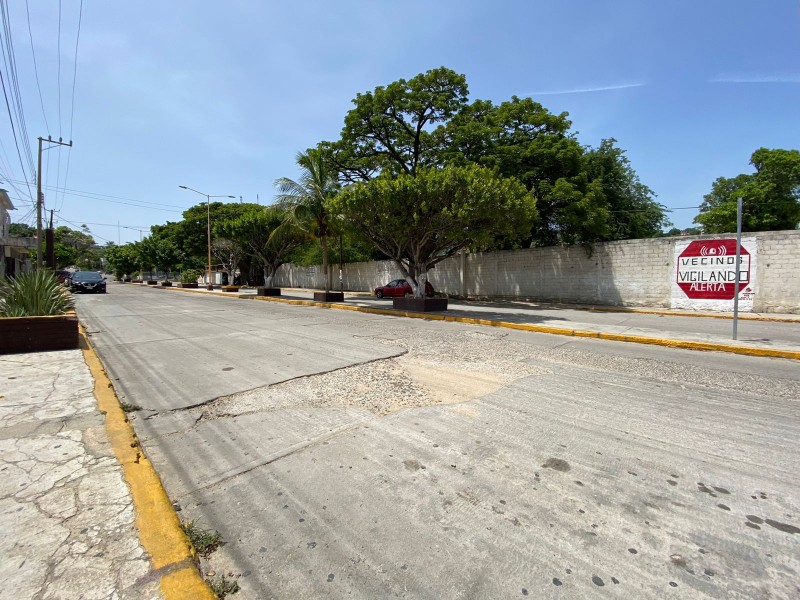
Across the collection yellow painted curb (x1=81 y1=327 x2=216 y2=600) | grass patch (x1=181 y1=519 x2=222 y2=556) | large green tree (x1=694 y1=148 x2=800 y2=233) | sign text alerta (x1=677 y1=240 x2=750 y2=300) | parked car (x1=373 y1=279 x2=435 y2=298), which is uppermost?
large green tree (x1=694 y1=148 x2=800 y2=233)

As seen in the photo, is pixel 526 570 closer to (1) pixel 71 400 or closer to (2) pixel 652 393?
(2) pixel 652 393

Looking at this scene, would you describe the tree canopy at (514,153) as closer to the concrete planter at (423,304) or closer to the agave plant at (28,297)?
the concrete planter at (423,304)

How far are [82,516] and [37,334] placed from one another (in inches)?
276

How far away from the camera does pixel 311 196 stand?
21.1 metres

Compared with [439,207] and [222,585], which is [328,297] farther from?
[222,585]

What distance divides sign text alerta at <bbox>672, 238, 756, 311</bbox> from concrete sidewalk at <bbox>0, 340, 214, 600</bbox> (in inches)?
775

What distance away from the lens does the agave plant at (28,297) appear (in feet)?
25.5

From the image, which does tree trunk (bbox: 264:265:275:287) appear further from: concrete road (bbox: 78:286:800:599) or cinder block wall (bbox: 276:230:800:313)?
concrete road (bbox: 78:286:800:599)

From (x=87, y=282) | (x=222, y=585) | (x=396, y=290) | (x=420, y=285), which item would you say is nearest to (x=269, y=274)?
(x=396, y=290)

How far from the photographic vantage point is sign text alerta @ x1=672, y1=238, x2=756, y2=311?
1573cm

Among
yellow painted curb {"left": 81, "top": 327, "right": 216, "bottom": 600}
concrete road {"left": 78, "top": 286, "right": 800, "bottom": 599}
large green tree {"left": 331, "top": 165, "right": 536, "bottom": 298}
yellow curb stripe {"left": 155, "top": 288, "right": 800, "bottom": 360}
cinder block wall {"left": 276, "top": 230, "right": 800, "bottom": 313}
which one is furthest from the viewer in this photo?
cinder block wall {"left": 276, "top": 230, "right": 800, "bottom": 313}

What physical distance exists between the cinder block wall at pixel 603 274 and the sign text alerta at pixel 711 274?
9.7 inches

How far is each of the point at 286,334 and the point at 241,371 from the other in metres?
3.76

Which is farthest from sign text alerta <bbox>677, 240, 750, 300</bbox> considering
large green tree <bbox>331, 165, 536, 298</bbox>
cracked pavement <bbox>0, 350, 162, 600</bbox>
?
cracked pavement <bbox>0, 350, 162, 600</bbox>
